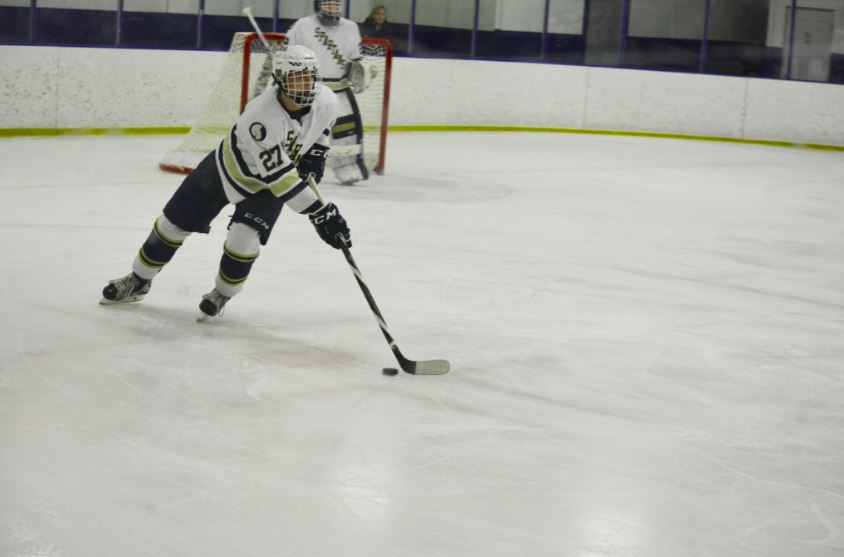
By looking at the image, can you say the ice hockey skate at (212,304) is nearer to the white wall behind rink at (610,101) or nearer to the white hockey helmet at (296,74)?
the white hockey helmet at (296,74)

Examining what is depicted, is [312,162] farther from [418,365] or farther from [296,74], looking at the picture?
[418,365]

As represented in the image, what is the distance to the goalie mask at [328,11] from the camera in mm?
6930

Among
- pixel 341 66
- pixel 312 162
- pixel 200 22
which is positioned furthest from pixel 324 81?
pixel 312 162

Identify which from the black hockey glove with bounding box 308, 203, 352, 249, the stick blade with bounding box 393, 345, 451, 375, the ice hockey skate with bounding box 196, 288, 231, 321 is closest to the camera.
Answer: the stick blade with bounding box 393, 345, 451, 375

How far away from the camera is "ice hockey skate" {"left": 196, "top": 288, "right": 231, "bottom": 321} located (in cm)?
399

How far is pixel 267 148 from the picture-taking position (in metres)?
3.72

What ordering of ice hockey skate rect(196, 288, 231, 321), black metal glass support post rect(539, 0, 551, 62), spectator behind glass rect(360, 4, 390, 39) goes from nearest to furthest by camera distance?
ice hockey skate rect(196, 288, 231, 321) → spectator behind glass rect(360, 4, 390, 39) → black metal glass support post rect(539, 0, 551, 62)

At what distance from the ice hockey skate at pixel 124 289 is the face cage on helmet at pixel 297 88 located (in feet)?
2.78

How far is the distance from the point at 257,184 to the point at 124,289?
64 centimetres

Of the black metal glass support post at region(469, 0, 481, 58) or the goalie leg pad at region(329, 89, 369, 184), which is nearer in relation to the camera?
the goalie leg pad at region(329, 89, 369, 184)

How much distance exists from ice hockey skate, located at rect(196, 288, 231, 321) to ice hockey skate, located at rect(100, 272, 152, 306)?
25 centimetres

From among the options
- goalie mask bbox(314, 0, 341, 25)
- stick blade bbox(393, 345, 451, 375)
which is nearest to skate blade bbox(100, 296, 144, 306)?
stick blade bbox(393, 345, 451, 375)

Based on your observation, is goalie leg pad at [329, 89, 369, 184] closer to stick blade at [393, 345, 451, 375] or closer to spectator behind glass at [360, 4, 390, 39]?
spectator behind glass at [360, 4, 390, 39]

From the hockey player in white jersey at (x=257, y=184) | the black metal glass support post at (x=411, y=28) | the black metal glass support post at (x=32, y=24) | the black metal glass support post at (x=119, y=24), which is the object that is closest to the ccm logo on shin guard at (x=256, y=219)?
the hockey player in white jersey at (x=257, y=184)
